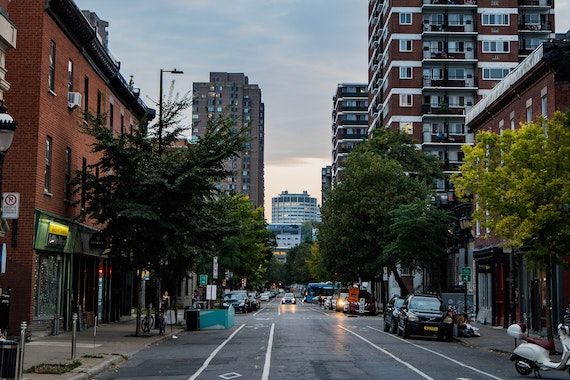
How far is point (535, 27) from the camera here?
3620 inches

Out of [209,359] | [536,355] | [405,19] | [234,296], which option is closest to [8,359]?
[209,359]

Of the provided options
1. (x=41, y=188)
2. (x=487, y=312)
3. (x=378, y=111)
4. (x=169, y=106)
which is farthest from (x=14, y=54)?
(x=378, y=111)

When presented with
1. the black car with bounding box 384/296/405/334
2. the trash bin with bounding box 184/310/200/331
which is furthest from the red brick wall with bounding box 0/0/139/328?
the black car with bounding box 384/296/405/334

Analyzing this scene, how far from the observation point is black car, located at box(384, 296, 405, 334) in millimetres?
35750

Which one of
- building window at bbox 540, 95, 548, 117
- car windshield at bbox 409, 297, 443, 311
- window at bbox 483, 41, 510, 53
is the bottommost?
car windshield at bbox 409, 297, 443, 311

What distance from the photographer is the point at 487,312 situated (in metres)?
46.3

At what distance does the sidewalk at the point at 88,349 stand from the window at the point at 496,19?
65.5m

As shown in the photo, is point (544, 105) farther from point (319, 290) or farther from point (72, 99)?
point (319, 290)

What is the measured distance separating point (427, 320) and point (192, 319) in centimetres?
1144

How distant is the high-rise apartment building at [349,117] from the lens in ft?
511

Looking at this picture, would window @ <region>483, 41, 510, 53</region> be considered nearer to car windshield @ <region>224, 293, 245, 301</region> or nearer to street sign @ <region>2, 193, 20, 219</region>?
car windshield @ <region>224, 293, 245, 301</region>

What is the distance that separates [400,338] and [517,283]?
1071cm

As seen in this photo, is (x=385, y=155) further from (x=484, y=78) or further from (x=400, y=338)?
(x=400, y=338)

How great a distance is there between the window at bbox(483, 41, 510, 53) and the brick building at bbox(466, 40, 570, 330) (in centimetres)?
4254
